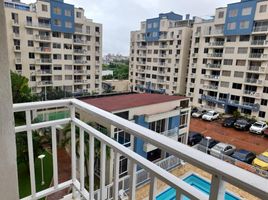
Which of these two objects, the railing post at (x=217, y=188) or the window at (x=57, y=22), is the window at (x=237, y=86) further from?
the railing post at (x=217, y=188)

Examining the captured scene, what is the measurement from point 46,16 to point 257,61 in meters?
18.8

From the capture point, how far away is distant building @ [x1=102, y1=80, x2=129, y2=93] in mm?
25316

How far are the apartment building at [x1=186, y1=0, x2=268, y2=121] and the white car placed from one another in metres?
1.90

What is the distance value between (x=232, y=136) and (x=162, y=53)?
13092 millimetres

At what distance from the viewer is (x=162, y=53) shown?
23.9 metres

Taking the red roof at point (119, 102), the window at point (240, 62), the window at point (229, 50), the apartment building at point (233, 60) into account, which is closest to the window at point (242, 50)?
the apartment building at point (233, 60)

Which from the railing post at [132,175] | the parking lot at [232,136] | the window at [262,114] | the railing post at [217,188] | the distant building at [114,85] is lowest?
the parking lot at [232,136]

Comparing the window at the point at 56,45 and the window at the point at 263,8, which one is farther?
the window at the point at 56,45

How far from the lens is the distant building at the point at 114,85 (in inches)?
997

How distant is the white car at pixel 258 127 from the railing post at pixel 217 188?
1673 centimetres

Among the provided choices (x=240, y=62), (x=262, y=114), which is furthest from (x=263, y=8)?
(x=262, y=114)

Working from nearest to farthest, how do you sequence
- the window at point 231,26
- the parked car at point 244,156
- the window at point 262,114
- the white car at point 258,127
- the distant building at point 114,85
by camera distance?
the parked car at point 244,156, the white car at point 258,127, the window at point 262,114, the window at point 231,26, the distant building at point 114,85

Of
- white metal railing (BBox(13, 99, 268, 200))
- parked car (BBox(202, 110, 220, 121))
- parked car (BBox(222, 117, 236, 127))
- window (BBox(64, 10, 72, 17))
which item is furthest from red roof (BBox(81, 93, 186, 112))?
window (BBox(64, 10, 72, 17))

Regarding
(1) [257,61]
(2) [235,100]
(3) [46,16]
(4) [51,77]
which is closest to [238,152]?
(2) [235,100]
